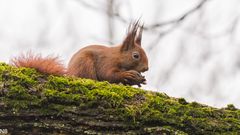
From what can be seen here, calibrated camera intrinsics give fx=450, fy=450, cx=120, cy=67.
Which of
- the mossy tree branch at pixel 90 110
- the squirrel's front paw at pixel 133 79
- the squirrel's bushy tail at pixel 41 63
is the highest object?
the squirrel's front paw at pixel 133 79

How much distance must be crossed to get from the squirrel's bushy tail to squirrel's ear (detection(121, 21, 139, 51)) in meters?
1.49

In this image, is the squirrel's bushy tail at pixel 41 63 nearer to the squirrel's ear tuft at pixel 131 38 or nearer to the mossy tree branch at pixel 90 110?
the mossy tree branch at pixel 90 110

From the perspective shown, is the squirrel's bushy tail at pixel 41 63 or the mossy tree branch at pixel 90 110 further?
the squirrel's bushy tail at pixel 41 63

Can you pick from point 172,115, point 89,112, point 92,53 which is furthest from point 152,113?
point 92,53

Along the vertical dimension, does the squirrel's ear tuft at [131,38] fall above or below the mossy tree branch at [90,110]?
above

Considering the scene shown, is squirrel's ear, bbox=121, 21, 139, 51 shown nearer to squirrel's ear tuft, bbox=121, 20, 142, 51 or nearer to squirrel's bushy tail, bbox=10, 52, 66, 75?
squirrel's ear tuft, bbox=121, 20, 142, 51

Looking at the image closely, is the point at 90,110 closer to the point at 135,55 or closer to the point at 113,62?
the point at 113,62

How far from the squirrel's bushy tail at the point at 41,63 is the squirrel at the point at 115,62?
901mm

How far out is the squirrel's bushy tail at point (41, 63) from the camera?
2699 millimetres

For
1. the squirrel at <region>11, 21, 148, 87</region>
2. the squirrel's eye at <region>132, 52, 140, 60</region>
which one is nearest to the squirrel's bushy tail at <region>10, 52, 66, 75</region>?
the squirrel at <region>11, 21, 148, 87</region>

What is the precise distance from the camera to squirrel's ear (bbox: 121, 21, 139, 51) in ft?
14.2

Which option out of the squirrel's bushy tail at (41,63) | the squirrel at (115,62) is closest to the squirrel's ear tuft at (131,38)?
the squirrel at (115,62)

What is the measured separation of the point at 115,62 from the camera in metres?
4.39

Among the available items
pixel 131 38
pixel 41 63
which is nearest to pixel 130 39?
pixel 131 38
